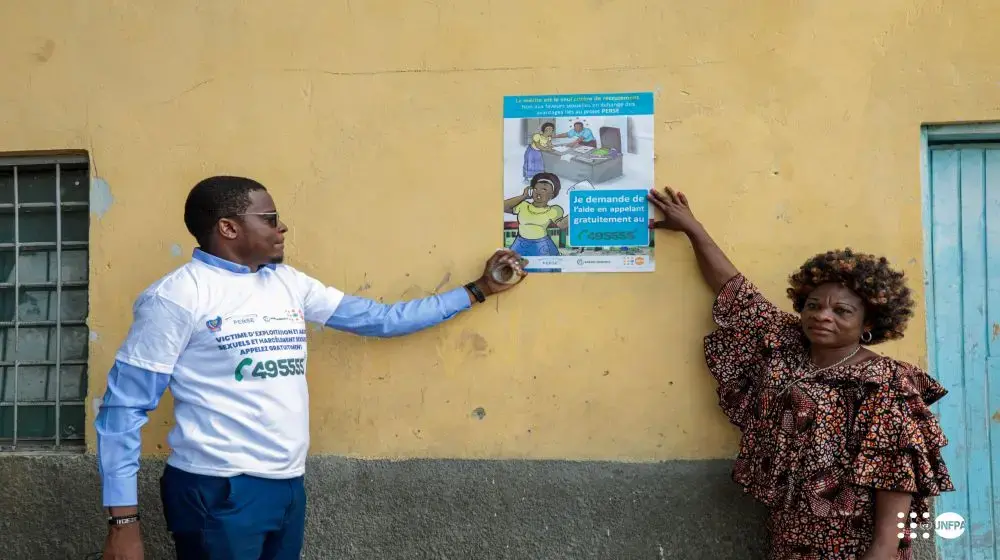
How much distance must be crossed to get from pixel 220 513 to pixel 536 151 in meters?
1.78

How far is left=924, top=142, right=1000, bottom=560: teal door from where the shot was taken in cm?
313

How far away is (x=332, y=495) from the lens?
334 cm

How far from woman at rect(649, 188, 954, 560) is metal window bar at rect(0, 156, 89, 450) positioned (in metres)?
2.95

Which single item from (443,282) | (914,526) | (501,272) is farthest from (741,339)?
(443,282)

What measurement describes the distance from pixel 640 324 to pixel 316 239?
1.39 m

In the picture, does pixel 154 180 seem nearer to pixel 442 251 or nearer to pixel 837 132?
pixel 442 251

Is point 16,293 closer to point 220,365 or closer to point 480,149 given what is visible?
point 220,365

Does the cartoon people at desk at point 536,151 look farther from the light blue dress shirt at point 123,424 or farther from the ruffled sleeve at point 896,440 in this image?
the light blue dress shirt at point 123,424

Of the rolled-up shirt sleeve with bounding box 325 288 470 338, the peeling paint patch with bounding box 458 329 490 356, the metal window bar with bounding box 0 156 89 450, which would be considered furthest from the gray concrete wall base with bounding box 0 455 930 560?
the rolled-up shirt sleeve with bounding box 325 288 470 338

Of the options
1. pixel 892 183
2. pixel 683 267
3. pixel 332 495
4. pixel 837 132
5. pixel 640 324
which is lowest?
pixel 332 495

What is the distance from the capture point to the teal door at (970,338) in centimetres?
313

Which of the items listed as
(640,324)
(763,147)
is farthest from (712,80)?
(640,324)

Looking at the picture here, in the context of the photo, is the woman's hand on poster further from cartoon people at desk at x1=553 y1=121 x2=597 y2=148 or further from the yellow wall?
cartoon people at desk at x1=553 y1=121 x2=597 y2=148

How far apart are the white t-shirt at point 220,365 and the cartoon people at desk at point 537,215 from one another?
41.1 inches
